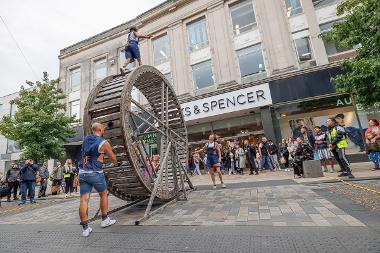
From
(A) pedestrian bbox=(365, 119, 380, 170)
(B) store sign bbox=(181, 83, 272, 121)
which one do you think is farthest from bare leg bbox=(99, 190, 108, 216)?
(B) store sign bbox=(181, 83, 272, 121)

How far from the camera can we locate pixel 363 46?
29.0 ft

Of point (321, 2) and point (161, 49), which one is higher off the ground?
point (161, 49)

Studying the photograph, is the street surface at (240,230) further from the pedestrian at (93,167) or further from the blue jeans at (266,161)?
the blue jeans at (266,161)

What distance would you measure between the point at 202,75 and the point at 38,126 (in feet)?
37.0

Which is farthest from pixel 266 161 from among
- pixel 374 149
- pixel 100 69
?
pixel 100 69

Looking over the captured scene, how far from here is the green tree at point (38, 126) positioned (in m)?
14.7

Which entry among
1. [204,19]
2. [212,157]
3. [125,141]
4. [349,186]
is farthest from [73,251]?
[204,19]

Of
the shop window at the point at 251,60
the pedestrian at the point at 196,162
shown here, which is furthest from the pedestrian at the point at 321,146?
the pedestrian at the point at 196,162

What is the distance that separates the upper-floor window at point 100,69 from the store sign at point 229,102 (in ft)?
31.1

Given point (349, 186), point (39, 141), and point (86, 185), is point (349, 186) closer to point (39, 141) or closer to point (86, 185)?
point (86, 185)

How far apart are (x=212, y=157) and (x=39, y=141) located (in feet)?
40.2

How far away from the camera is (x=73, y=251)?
324 centimetres

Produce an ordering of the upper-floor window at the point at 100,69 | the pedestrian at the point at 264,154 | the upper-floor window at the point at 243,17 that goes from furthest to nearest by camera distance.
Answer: the upper-floor window at the point at 100,69
the upper-floor window at the point at 243,17
the pedestrian at the point at 264,154

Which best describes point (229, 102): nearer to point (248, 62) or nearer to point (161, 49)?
point (248, 62)
